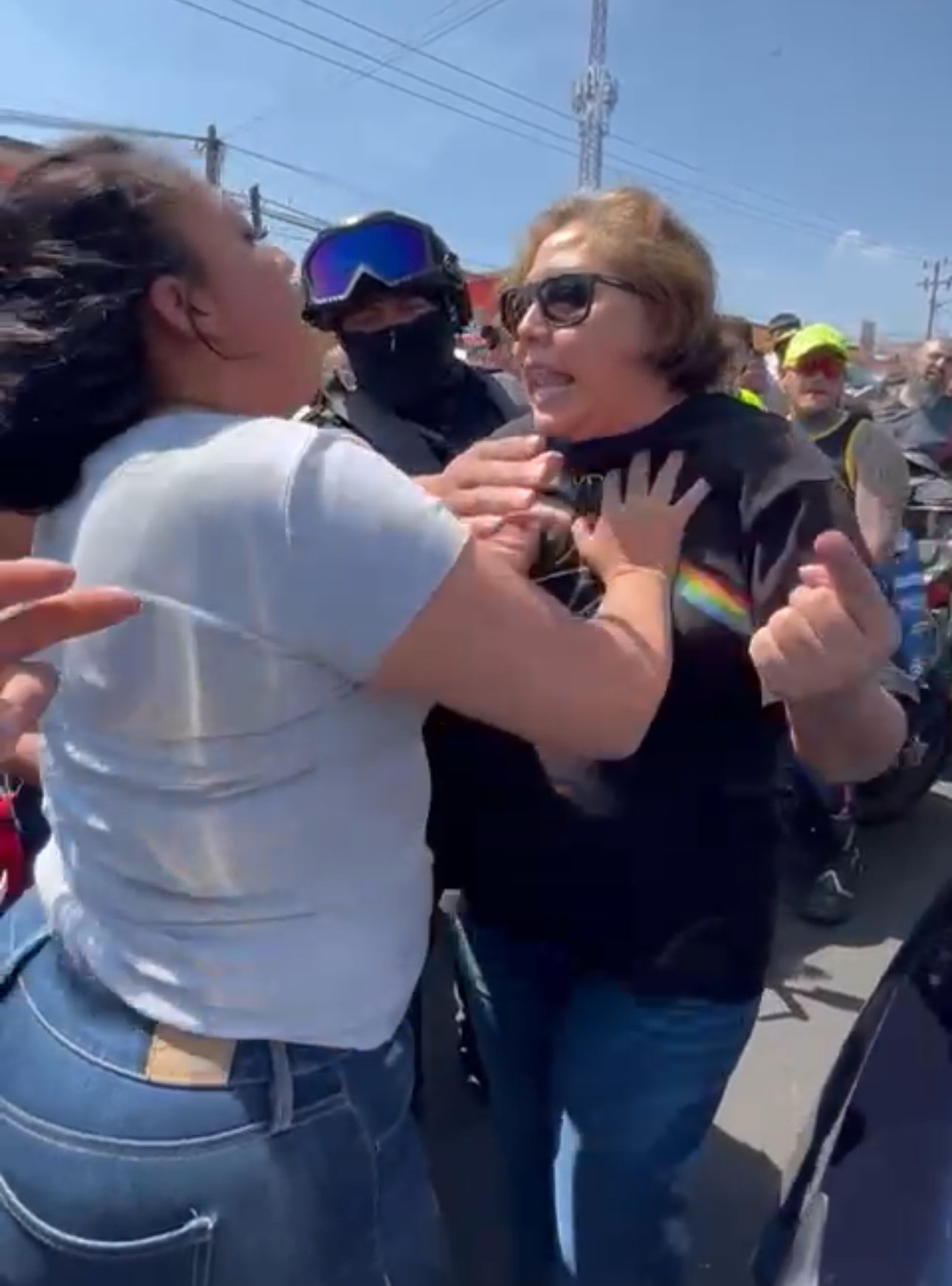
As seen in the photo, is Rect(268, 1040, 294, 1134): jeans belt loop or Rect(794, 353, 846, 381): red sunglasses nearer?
Rect(268, 1040, 294, 1134): jeans belt loop

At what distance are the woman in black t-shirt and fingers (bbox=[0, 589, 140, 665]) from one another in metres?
0.59

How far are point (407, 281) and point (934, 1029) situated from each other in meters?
1.66

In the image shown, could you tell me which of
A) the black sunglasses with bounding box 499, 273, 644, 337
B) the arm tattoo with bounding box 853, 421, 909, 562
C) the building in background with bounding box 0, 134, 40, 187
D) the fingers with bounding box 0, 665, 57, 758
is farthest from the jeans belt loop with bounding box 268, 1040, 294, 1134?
the arm tattoo with bounding box 853, 421, 909, 562

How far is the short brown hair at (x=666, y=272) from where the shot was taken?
1.47m

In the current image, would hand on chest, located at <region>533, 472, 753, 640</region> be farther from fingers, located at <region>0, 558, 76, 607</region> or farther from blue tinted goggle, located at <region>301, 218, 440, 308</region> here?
blue tinted goggle, located at <region>301, 218, 440, 308</region>

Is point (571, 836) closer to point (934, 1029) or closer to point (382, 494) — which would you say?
point (934, 1029)

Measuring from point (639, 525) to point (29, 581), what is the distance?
25.0 inches

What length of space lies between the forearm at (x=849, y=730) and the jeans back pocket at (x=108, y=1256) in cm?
85

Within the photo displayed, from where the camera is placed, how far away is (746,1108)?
2715 mm

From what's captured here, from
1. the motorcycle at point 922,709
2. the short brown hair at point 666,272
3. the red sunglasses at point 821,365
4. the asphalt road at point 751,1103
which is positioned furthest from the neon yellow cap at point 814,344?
the short brown hair at point 666,272

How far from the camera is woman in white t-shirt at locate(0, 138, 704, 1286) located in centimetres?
92

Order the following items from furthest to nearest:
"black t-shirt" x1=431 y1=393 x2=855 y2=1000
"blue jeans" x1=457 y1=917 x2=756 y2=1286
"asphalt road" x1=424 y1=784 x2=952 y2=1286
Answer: "asphalt road" x1=424 y1=784 x2=952 y2=1286 → "blue jeans" x1=457 y1=917 x2=756 y2=1286 → "black t-shirt" x1=431 y1=393 x2=855 y2=1000

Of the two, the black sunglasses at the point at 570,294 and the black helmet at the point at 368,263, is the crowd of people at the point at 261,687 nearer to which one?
the black sunglasses at the point at 570,294

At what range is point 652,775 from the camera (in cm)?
139
